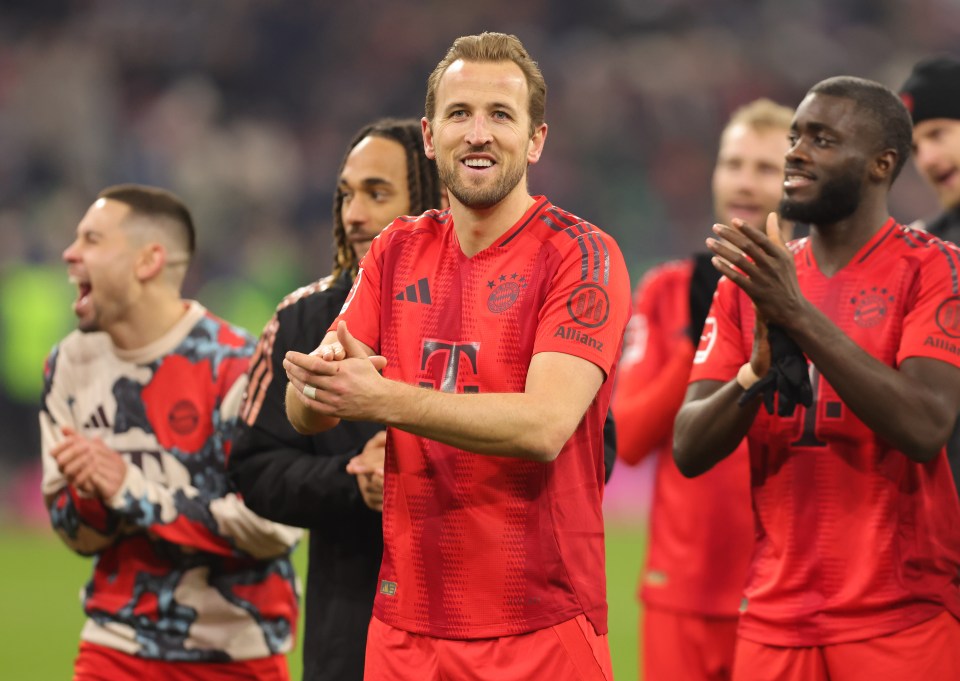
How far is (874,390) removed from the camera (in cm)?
339

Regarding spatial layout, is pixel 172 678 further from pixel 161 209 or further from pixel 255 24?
pixel 255 24

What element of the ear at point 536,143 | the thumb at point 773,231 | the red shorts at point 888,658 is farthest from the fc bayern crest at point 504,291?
the red shorts at point 888,658

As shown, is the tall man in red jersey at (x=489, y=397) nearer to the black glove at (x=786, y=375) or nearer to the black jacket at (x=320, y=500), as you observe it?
the black glove at (x=786, y=375)

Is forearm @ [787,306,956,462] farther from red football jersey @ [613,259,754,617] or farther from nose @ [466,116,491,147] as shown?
red football jersey @ [613,259,754,617]

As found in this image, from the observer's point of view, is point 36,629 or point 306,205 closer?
point 36,629

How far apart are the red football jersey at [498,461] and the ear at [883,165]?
91 cm

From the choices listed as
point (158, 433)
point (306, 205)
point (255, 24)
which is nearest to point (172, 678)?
point (158, 433)

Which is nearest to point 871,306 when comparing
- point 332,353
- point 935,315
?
point 935,315

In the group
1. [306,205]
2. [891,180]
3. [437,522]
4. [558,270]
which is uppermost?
[306,205]

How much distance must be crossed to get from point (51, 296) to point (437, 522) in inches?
427

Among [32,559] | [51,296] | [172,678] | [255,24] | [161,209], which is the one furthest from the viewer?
[255,24]

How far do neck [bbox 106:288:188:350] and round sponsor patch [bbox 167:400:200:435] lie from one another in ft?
1.05

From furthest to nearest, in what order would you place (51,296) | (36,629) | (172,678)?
(51,296), (36,629), (172,678)

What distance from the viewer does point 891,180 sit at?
12.5 ft
